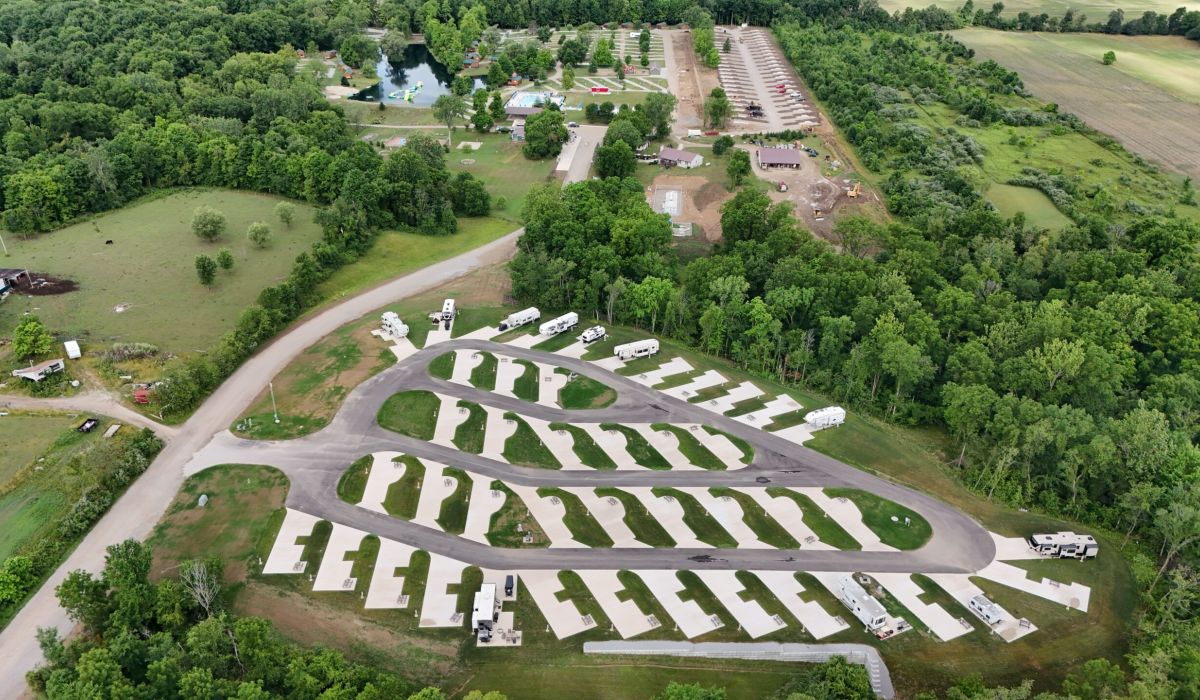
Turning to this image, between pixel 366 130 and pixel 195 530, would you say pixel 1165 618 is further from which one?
pixel 366 130

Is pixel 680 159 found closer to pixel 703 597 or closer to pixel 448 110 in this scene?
pixel 448 110

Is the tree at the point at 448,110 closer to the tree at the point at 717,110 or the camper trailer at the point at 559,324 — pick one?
the tree at the point at 717,110

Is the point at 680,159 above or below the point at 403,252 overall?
above

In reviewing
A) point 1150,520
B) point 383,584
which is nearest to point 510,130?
point 383,584

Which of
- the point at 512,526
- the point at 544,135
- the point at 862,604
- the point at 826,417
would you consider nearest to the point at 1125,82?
the point at 544,135

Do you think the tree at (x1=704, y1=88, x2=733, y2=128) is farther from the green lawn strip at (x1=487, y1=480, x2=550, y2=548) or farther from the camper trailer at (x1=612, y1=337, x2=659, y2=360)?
the green lawn strip at (x1=487, y1=480, x2=550, y2=548)

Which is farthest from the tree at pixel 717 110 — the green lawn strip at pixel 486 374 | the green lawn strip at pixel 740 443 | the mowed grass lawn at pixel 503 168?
the green lawn strip at pixel 740 443
